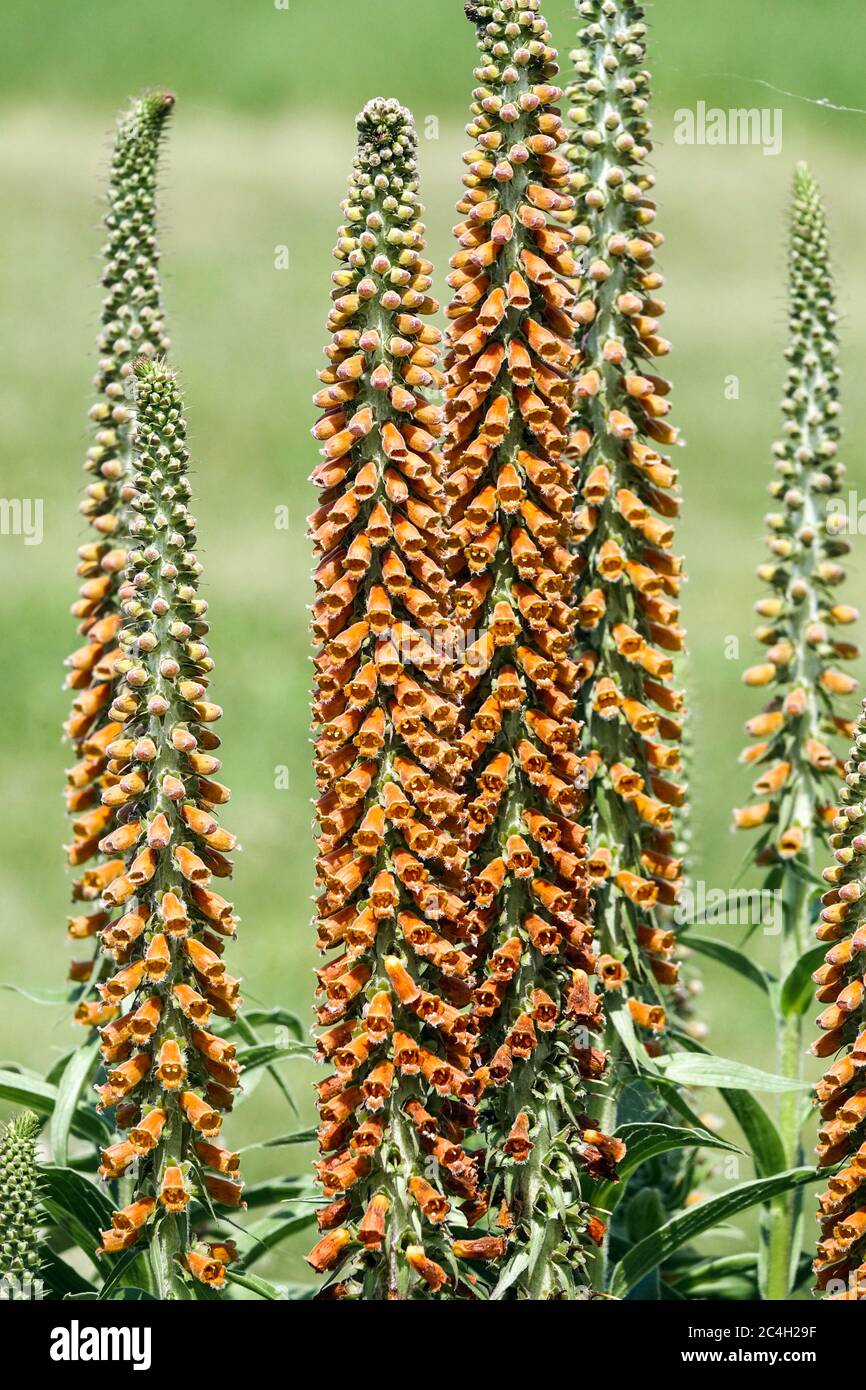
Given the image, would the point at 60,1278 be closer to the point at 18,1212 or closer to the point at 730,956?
the point at 18,1212

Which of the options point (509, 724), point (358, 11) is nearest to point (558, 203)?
point (509, 724)

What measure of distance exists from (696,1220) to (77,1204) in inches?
119

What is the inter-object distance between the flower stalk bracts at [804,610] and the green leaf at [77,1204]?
4.81 metres

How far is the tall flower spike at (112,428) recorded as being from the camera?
11.4 meters

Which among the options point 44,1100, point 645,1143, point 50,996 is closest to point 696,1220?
point 645,1143

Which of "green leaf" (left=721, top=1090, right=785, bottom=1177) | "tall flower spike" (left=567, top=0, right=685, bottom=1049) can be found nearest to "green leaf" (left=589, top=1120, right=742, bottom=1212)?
"tall flower spike" (left=567, top=0, right=685, bottom=1049)

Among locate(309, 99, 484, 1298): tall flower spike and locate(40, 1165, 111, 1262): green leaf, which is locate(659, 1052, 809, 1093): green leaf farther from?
locate(40, 1165, 111, 1262): green leaf

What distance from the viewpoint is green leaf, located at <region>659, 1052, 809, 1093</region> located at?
381 inches

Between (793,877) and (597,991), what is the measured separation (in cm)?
289

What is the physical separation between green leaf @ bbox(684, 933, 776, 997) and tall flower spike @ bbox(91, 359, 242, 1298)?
3.67m

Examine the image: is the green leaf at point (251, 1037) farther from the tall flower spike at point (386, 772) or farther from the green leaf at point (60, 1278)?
the tall flower spike at point (386, 772)

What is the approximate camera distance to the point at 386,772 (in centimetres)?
859

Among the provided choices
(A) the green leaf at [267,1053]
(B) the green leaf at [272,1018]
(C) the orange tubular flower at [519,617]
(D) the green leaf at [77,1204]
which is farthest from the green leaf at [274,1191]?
(C) the orange tubular flower at [519,617]

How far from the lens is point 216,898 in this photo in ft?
28.7
